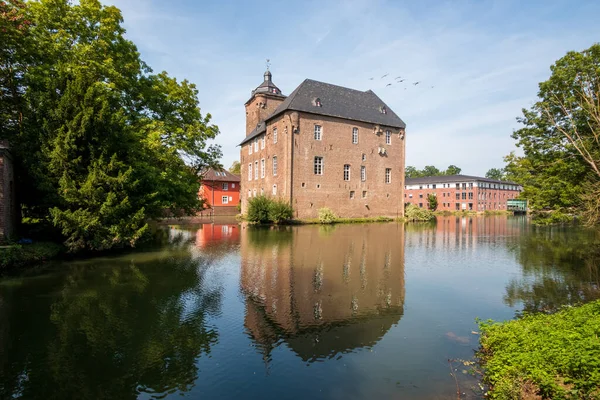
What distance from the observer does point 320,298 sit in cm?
907

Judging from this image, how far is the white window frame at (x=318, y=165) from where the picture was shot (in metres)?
37.3

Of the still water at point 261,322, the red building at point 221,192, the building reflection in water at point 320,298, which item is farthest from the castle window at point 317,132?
the still water at point 261,322

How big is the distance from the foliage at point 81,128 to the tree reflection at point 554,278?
14.7 meters

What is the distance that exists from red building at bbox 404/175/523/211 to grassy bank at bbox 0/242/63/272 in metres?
76.9

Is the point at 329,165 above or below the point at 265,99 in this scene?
below

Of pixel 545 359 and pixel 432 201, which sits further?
pixel 432 201

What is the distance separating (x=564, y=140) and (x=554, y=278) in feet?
21.6

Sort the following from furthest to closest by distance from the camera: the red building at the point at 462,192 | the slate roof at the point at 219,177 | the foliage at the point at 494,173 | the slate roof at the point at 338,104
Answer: the foliage at the point at 494,173 → the red building at the point at 462,192 → the slate roof at the point at 219,177 → the slate roof at the point at 338,104

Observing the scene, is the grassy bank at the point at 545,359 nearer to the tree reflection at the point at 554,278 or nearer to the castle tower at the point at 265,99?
the tree reflection at the point at 554,278

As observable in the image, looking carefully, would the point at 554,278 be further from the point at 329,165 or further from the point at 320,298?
the point at 329,165

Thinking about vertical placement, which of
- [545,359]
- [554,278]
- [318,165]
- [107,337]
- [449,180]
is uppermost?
[449,180]

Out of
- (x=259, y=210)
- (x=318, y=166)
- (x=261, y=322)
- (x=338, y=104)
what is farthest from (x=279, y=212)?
(x=261, y=322)

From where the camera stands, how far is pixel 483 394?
15.5ft

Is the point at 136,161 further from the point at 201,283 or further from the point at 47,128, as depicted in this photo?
the point at 201,283
